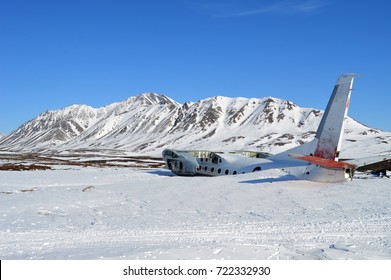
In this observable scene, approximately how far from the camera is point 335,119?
26.6m

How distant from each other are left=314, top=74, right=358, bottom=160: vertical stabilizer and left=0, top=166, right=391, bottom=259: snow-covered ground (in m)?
2.68

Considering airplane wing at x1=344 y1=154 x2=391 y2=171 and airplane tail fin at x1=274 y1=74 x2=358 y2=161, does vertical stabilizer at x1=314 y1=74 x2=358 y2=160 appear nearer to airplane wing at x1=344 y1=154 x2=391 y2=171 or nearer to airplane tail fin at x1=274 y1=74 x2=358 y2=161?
airplane tail fin at x1=274 y1=74 x2=358 y2=161

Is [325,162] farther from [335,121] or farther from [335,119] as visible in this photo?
[335,119]

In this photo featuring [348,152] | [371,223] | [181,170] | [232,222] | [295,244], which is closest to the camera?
[295,244]

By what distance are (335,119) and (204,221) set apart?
1425 centimetres

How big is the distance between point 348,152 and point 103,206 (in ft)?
454

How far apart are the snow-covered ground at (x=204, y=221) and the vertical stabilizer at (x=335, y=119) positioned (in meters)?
2.68

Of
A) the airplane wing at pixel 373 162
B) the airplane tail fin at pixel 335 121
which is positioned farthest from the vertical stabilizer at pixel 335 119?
the airplane wing at pixel 373 162

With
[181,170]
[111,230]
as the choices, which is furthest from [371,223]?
[181,170]

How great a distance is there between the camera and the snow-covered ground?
11805 mm

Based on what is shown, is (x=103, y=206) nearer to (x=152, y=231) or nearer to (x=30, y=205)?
(x=30, y=205)

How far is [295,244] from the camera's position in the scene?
41.3 ft

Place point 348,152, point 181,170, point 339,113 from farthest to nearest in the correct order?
point 348,152
point 181,170
point 339,113
